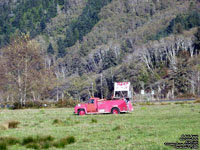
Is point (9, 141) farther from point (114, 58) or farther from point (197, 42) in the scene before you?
point (114, 58)

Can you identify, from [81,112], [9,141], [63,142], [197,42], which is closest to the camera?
[63,142]

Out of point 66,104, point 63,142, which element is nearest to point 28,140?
point 63,142

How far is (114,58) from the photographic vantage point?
120500 millimetres

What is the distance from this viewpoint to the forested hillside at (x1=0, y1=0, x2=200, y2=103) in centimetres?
5542

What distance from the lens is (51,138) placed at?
1347cm

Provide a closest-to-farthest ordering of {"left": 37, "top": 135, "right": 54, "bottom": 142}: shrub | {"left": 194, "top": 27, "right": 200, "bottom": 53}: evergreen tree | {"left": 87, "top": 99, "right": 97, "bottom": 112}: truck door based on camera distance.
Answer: {"left": 37, "top": 135, "right": 54, "bottom": 142}: shrub, {"left": 87, "top": 99, "right": 97, "bottom": 112}: truck door, {"left": 194, "top": 27, "right": 200, "bottom": 53}: evergreen tree

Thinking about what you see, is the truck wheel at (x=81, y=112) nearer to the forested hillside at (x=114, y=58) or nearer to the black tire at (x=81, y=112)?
the black tire at (x=81, y=112)

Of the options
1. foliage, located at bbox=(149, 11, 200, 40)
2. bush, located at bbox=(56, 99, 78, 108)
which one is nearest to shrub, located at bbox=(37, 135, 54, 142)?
bush, located at bbox=(56, 99, 78, 108)

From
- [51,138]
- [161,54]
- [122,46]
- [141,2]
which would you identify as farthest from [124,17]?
[51,138]

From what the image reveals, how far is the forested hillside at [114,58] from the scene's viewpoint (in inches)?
2182

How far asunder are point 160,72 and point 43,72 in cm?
4573

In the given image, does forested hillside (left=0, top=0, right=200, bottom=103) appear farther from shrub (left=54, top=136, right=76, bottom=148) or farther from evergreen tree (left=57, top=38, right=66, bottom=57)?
shrub (left=54, top=136, right=76, bottom=148)

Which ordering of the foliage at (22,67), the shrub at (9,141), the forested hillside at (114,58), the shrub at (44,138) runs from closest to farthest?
the shrub at (9,141) < the shrub at (44,138) < the foliage at (22,67) < the forested hillside at (114,58)

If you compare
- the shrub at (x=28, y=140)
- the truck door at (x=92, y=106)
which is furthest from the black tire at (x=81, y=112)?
the shrub at (x=28, y=140)
